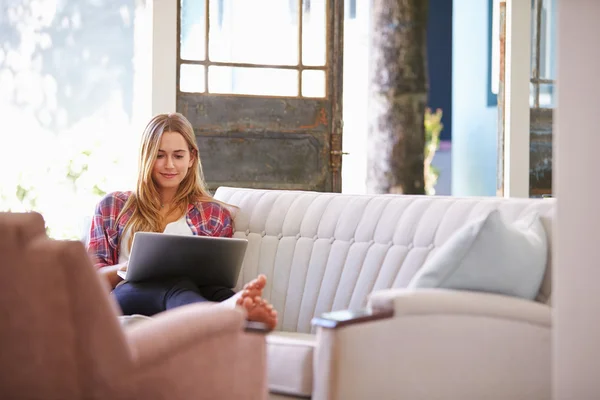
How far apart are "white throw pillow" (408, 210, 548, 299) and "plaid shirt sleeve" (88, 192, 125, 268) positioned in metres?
1.37

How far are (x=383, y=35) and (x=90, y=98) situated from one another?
9.80ft

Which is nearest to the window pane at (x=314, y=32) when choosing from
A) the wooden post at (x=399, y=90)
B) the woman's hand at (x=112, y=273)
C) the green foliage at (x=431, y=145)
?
the wooden post at (x=399, y=90)

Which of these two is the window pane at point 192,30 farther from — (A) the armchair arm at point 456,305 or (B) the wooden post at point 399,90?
(A) the armchair arm at point 456,305

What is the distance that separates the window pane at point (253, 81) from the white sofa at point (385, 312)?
2.05 metres

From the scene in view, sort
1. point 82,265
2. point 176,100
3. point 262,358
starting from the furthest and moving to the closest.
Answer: point 176,100, point 262,358, point 82,265

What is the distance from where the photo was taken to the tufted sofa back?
9.93 feet

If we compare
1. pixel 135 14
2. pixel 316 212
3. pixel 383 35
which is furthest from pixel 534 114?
pixel 135 14

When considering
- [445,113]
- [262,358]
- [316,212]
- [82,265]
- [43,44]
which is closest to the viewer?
[82,265]

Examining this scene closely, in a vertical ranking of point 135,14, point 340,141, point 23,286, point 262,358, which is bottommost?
point 262,358

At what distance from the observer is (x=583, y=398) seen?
1.75 m

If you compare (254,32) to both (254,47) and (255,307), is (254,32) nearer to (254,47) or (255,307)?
(254,47)

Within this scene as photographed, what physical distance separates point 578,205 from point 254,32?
4.01 metres

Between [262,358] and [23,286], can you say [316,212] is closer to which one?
[262,358]

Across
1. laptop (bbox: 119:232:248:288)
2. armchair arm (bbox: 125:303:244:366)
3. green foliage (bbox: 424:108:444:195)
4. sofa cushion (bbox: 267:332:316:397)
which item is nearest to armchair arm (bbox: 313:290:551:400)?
sofa cushion (bbox: 267:332:316:397)
